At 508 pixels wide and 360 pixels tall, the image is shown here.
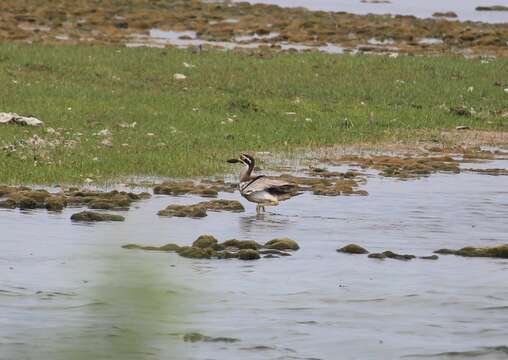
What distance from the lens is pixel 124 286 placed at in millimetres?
5973

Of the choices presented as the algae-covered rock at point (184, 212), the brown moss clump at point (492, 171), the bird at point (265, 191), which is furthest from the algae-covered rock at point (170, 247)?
the brown moss clump at point (492, 171)

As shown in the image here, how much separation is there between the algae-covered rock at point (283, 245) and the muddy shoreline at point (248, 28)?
27.1m

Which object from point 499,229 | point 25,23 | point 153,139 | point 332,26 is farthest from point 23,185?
point 332,26

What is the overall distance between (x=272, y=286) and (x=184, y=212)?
15.6 feet

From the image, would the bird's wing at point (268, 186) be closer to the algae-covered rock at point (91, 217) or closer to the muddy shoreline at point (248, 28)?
the algae-covered rock at point (91, 217)

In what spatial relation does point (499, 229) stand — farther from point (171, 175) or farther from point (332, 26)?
point (332, 26)

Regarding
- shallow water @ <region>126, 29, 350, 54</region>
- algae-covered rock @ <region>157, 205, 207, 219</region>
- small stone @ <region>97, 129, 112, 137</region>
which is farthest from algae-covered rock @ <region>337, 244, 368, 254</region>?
shallow water @ <region>126, 29, 350, 54</region>

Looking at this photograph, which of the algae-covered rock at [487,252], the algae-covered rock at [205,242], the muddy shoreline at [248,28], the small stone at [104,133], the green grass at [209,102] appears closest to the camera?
the algae-covered rock at [205,242]

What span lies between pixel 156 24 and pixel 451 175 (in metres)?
34.1

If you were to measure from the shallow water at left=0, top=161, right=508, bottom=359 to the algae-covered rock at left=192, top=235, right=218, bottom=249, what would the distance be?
1.72ft

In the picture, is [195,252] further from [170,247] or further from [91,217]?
[91,217]

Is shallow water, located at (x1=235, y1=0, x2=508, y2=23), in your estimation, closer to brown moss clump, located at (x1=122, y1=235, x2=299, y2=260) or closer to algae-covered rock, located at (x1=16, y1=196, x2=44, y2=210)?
algae-covered rock, located at (x1=16, y1=196, x2=44, y2=210)

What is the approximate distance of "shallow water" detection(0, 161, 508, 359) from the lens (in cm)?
932

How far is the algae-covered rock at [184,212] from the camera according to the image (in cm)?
1856
